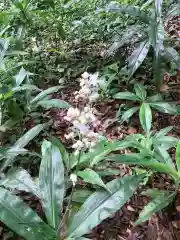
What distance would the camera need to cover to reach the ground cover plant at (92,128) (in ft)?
5.66

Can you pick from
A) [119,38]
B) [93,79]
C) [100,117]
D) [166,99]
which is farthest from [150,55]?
[93,79]

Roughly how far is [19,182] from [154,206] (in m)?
0.75

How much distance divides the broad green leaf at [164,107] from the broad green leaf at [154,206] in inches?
28.1

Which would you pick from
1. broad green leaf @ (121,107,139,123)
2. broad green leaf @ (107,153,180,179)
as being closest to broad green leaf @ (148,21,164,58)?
broad green leaf @ (121,107,139,123)

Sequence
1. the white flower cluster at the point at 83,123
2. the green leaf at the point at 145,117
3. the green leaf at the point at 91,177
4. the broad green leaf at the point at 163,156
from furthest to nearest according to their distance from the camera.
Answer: the green leaf at the point at 145,117 < the broad green leaf at the point at 163,156 < the green leaf at the point at 91,177 < the white flower cluster at the point at 83,123

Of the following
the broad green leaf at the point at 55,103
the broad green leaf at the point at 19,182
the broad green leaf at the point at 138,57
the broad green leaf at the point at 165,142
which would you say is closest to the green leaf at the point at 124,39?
the broad green leaf at the point at 138,57

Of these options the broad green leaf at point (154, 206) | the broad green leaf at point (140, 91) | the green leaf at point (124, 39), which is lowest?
the broad green leaf at point (154, 206)

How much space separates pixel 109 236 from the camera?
198cm

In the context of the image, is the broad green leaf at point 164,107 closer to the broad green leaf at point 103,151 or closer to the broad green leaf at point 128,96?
the broad green leaf at point 128,96

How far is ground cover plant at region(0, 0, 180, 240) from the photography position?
172 centimetres

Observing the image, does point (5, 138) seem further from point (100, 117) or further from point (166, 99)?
point (166, 99)

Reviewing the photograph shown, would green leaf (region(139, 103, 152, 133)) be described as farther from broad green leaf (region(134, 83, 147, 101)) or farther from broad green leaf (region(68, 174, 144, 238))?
broad green leaf (region(68, 174, 144, 238))

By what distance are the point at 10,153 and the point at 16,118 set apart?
61 cm

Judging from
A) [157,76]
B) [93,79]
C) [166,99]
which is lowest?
[166,99]
